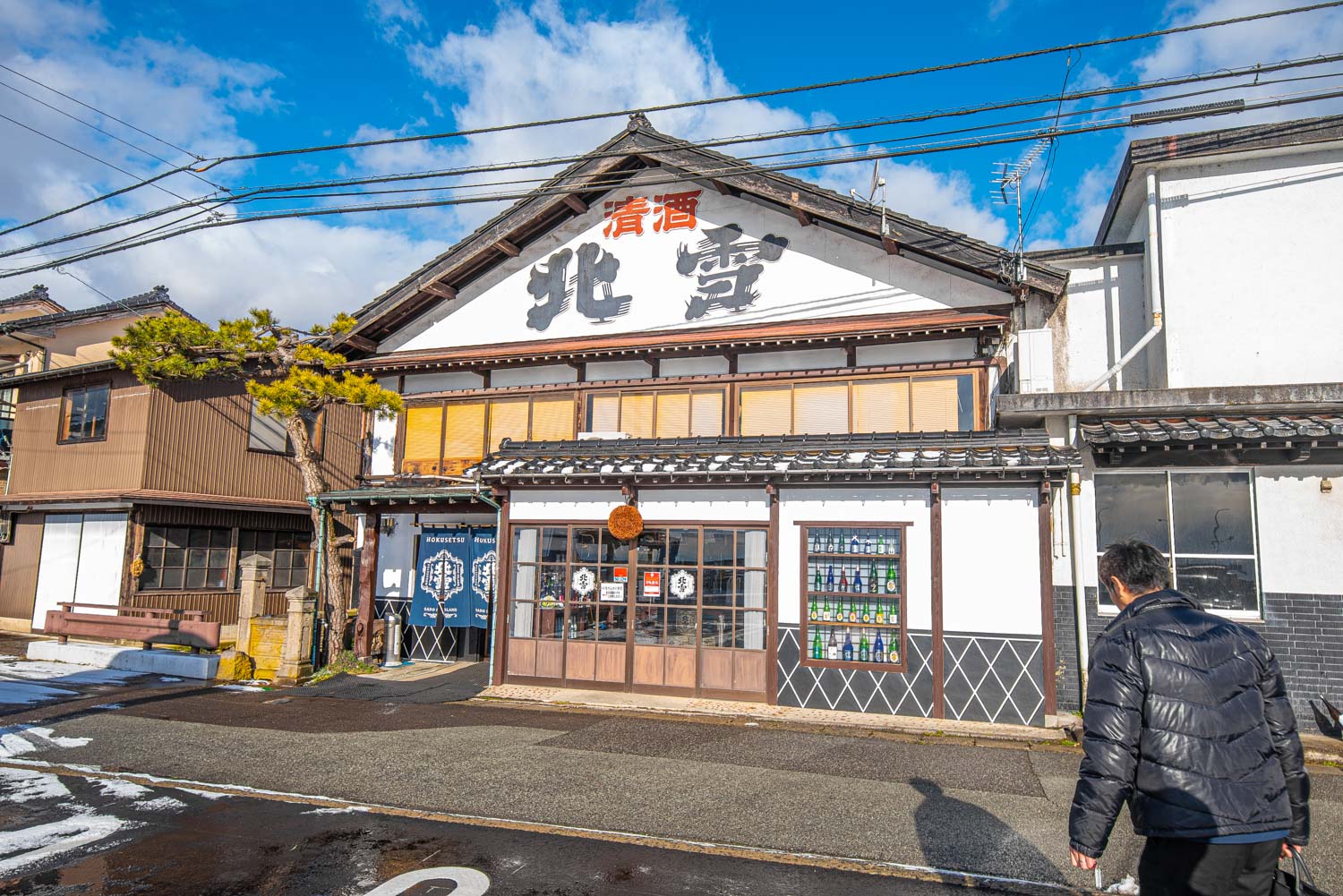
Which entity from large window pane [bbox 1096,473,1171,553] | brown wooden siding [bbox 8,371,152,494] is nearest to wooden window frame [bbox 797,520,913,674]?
large window pane [bbox 1096,473,1171,553]

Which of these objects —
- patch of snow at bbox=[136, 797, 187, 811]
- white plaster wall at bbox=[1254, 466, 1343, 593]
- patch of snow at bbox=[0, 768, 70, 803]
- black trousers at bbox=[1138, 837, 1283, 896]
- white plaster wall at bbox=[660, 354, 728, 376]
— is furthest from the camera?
white plaster wall at bbox=[660, 354, 728, 376]

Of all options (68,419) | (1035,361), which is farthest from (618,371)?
(68,419)

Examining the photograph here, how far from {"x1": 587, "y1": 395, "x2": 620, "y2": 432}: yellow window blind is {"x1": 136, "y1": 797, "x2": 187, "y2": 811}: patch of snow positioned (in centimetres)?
906

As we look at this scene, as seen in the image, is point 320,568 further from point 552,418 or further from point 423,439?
point 552,418

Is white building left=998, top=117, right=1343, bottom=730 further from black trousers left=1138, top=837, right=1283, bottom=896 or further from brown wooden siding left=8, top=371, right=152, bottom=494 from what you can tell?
brown wooden siding left=8, top=371, right=152, bottom=494

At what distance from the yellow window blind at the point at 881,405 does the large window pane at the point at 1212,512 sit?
392 centimetres

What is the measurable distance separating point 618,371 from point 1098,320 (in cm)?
828

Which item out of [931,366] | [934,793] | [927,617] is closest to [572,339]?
[931,366]

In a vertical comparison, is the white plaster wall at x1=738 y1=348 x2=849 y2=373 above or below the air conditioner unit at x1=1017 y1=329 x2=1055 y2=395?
above

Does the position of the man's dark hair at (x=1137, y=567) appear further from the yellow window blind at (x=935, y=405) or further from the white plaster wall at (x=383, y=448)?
the white plaster wall at (x=383, y=448)

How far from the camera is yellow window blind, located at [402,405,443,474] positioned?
16.3 metres

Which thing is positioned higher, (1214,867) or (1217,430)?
(1217,430)

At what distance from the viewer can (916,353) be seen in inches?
524

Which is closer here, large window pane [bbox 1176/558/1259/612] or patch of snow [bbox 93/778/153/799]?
patch of snow [bbox 93/778/153/799]
